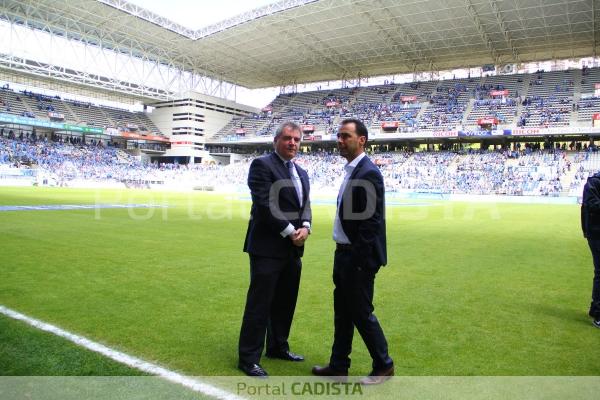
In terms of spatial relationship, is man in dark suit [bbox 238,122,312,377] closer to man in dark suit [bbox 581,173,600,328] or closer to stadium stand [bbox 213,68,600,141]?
man in dark suit [bbox 581,173,600,328]

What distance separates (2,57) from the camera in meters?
48.9

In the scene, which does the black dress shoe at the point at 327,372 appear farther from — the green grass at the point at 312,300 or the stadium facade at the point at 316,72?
the stadium facade at the point at 316,72

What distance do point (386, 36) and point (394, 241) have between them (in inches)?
1658

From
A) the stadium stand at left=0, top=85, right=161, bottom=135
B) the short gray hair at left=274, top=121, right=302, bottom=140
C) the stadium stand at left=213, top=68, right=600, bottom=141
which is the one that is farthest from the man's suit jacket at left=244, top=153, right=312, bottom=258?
the stadium stand at left=0, top=85, right=161, bottom=135

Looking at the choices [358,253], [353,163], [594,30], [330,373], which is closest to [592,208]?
[353,163]

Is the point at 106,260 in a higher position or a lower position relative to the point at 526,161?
lower

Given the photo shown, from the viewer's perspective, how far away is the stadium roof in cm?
4247

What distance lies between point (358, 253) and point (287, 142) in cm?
117

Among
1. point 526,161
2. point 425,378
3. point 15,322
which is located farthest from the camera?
point 526,161

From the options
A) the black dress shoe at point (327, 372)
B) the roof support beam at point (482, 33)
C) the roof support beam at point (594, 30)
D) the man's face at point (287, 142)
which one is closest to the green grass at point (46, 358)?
the black dress shoe at point (327, 372)

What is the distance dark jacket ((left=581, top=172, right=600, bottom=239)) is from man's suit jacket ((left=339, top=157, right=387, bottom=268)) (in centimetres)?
294

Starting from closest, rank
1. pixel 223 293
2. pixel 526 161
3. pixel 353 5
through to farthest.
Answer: pixel 223 293 < pixel 353 5 < pixel 526 161

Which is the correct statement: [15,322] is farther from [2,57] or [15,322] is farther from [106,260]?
[2,57]

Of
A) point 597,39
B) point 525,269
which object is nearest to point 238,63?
point 597,39
